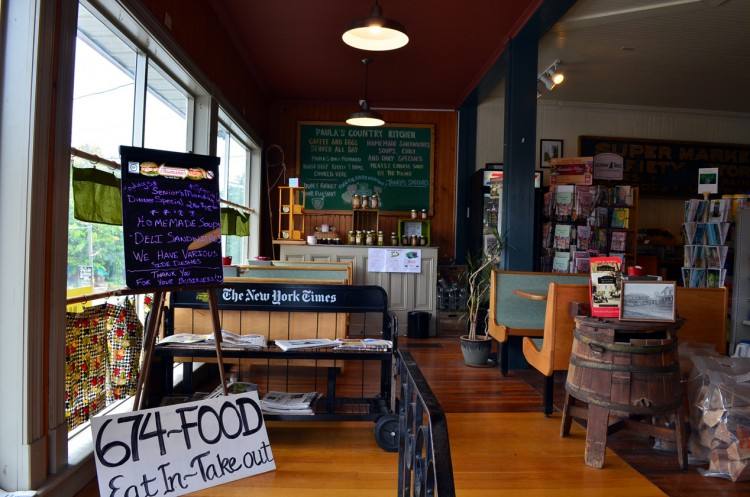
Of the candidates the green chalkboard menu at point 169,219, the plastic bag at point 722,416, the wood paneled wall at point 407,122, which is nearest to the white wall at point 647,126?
the wood paneled wall at point 407,122

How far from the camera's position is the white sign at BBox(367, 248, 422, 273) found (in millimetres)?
6117

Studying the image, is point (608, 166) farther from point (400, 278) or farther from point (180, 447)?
point (180, 447)

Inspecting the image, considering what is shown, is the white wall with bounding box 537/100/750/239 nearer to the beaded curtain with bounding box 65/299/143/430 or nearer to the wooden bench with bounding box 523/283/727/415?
the wooden bench with bounding box 523/283/727/415

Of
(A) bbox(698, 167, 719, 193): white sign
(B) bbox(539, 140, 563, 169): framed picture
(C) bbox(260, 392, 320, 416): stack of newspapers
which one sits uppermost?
(B) bbox(539, 140, 563, 169): framed picture

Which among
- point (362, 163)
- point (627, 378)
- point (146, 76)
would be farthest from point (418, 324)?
point (146, 76)

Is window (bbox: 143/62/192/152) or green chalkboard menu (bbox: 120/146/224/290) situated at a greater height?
window (bbox: 143/62/192/152)

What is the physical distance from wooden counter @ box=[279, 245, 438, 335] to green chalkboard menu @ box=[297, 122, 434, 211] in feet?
4.76

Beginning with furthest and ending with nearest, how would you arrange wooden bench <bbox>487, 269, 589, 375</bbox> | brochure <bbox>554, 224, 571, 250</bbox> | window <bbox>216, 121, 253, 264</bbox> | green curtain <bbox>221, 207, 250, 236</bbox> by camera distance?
brochure <bbox>554, 224, 571, 250</bbox> → window <bbox>216, 121, 253, 264</bbox> → green curtain <bbox>221, 207, 250, 236</bbox> → wooden bench <bbox>487, 269, 589, 375</bbox>

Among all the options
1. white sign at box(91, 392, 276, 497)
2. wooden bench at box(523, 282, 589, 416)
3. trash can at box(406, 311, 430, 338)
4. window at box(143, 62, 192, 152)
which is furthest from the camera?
trash can at box(406, 311, 430, 338)

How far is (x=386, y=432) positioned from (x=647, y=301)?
1563 millimetres

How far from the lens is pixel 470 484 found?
234 centimetres

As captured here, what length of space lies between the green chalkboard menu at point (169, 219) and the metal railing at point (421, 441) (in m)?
1.29

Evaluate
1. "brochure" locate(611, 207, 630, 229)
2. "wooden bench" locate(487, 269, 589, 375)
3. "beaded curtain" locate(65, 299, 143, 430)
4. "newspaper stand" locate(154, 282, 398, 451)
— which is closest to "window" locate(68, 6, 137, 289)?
"beaded curtain" locate(65, 299, 143, 430)

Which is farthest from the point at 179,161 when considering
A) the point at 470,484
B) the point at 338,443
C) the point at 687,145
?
the point at 687,145
